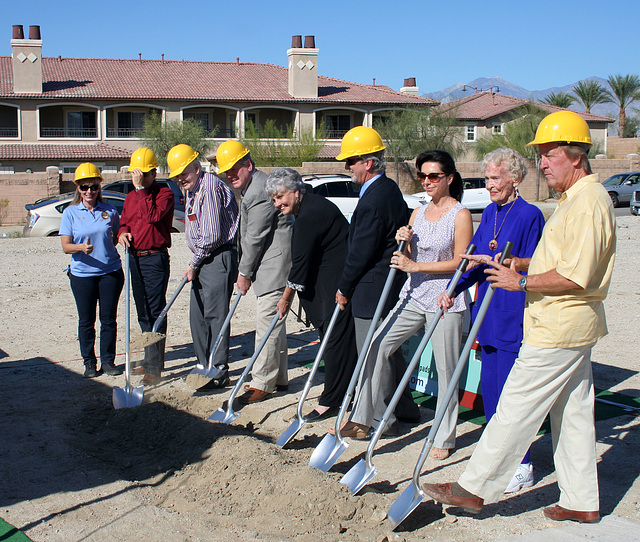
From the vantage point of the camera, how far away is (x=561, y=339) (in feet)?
11.2

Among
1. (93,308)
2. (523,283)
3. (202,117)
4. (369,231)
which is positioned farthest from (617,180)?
(523,283)

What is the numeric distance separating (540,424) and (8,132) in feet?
151

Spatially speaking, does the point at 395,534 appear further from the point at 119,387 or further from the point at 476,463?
the point at 119,387

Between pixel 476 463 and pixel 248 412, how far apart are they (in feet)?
8.39

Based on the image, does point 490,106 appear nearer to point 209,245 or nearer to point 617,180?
point 617,180

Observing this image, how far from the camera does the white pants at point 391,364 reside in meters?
4.59

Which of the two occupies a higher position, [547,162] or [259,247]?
[547,162]

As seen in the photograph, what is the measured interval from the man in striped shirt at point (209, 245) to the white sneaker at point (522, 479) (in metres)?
3.01

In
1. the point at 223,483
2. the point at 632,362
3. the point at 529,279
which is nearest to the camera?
the point at 529,279

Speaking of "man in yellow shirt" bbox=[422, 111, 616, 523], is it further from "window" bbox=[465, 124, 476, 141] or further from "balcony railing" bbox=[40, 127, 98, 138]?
"window" bbox=[465, 124, 476, 141]

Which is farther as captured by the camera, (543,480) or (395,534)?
(543,480)

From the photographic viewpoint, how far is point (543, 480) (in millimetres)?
4309

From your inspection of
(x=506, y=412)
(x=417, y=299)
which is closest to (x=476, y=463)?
(x=506, y=412)

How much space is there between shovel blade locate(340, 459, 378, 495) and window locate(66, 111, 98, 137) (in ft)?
147
